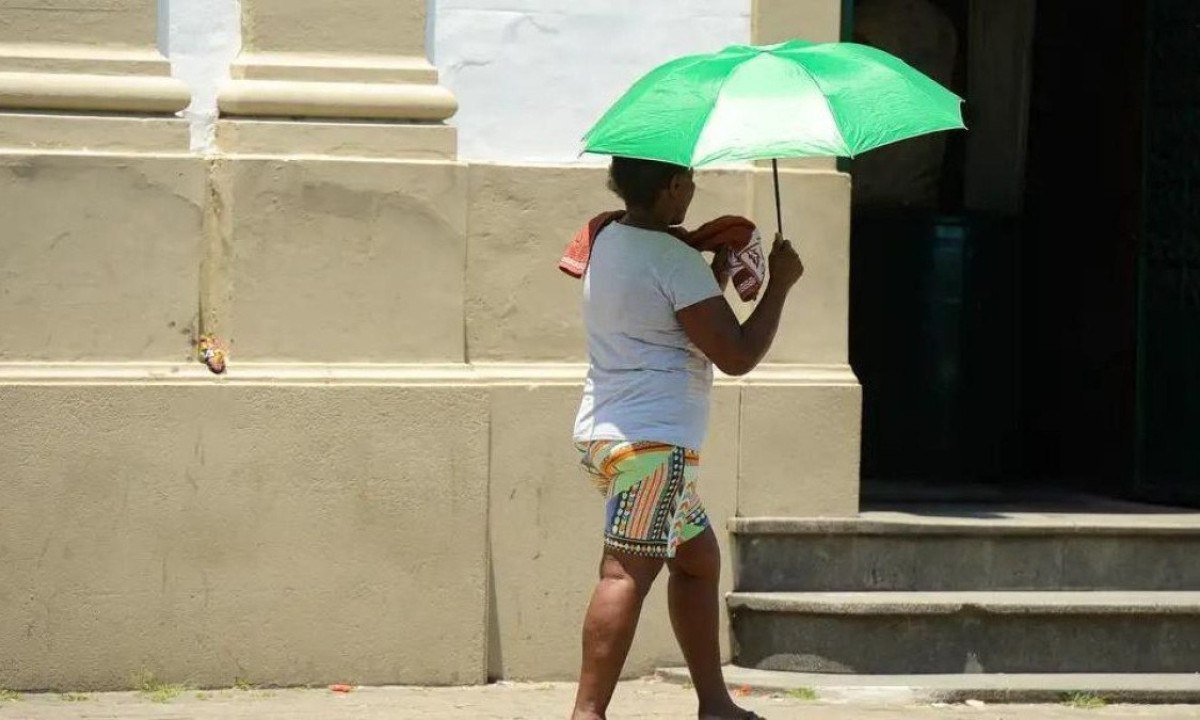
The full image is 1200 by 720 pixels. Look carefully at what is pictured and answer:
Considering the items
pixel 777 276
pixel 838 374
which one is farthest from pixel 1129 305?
pixel 777 276

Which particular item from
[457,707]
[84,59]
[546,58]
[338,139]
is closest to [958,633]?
[457,707]

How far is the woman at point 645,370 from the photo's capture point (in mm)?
5449

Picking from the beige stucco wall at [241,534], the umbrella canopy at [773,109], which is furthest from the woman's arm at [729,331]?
the beige stucco wall at [241,534]

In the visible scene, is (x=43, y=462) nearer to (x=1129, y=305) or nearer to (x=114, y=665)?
(x=114, y=665)

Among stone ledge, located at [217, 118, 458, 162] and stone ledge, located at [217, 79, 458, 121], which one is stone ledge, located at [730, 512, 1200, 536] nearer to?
stone ledge, located at [217, 118, 458, 162]

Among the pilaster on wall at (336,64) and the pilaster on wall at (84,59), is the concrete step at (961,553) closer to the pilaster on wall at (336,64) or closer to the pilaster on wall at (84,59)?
the pilaster on wall at (336,64)

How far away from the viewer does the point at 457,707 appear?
21.1ft

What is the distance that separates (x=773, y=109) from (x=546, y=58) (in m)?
1.92

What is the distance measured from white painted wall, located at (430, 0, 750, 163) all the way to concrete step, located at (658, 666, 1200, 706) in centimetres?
189

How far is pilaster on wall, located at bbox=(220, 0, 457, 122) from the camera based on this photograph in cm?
670

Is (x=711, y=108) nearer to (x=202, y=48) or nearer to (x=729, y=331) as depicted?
(x=729, y=331)

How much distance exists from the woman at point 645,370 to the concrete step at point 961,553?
4.91 ft

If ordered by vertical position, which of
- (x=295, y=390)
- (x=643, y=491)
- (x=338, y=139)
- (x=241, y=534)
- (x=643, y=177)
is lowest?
(x=241, y=534)

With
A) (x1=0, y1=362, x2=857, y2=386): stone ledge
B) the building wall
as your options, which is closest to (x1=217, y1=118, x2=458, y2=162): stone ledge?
the building wall
